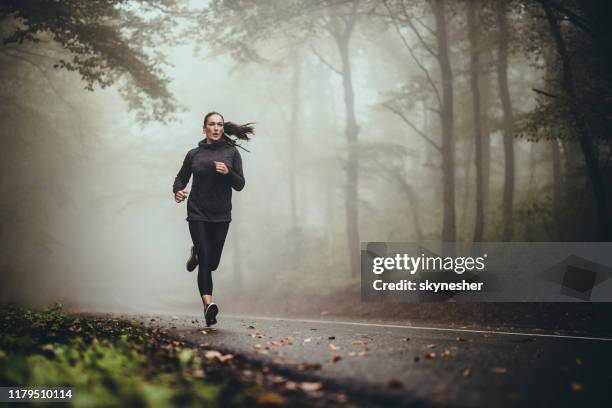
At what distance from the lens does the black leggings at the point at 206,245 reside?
18.8ft

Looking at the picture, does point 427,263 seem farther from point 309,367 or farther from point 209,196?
point 309,367

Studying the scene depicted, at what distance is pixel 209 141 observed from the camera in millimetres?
5980

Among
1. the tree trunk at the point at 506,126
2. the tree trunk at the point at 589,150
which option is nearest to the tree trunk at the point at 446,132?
the tree trunk at the point at 506,126

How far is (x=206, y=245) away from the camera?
5.78 m

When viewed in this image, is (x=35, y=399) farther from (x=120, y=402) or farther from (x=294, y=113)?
(x=294, y=113)

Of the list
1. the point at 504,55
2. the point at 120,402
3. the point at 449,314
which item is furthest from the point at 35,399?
the point at 504,55

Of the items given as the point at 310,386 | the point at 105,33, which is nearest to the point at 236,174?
the point at 310,386

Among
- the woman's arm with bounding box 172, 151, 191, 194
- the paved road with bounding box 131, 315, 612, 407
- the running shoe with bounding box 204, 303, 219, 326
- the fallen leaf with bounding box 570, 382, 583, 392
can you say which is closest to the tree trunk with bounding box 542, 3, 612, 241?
the paved road with bounding box 131, 315, 612, 407

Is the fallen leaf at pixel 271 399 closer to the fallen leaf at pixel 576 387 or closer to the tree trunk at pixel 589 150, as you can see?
the fallen leaf at pixel 576 387

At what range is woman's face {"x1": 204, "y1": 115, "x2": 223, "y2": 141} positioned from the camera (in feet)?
19.1

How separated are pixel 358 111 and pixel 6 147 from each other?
974 inches

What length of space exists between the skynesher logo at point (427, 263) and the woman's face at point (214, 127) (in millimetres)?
8884

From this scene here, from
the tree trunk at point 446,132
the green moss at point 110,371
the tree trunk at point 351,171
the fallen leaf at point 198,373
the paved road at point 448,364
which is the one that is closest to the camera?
the green moss at point 110,371

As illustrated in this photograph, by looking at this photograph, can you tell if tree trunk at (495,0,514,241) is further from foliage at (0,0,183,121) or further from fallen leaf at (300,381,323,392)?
fallen leaf at (300,381,323,392)
